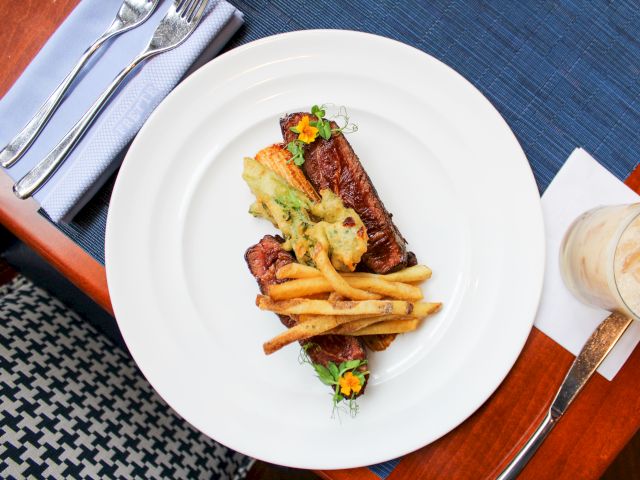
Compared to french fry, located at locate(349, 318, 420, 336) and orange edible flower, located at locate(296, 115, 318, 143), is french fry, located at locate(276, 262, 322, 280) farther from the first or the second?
orange edible flower, located at locate(296, 115, 318, 143)

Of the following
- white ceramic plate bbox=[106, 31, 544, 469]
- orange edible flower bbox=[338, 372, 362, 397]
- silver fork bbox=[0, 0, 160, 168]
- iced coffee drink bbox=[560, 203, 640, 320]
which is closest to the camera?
iced coffee drink bbox=[560, 203, 640, 320]

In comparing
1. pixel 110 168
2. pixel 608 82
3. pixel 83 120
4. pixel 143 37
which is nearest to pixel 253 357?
pixel 110 168

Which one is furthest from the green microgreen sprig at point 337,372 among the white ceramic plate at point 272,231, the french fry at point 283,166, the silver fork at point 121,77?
the silver fork at point 121,77

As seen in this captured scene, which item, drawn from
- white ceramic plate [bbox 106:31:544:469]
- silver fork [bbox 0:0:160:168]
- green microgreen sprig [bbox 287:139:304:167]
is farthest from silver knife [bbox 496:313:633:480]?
silver fork [bbox 0:0:160:168]

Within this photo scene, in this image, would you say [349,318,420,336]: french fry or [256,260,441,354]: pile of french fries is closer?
[256,260,441,354]: pile of french fries

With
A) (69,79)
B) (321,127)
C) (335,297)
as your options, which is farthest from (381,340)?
(69,79)

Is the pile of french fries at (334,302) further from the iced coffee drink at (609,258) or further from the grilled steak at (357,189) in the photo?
the iced coffee drink at (609,258)

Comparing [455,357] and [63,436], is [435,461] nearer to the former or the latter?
[455,357]

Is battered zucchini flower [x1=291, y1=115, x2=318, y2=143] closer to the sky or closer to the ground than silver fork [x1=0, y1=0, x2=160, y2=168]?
closer to the sky
